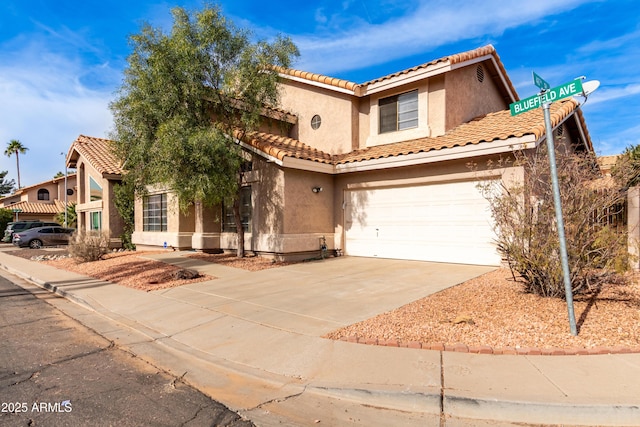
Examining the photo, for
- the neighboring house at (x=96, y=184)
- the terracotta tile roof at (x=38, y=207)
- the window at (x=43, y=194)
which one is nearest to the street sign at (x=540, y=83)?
the neighboring house at (x=96, y=184)

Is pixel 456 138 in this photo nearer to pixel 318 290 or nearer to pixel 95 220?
pixel 318 290

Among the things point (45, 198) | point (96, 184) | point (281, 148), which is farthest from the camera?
point (45, 198)

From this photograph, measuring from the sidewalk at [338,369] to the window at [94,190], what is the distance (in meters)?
15.0

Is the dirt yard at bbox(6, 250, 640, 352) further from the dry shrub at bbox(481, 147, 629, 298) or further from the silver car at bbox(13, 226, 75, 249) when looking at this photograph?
the silver car at bbox(13, 226, 75, 249)

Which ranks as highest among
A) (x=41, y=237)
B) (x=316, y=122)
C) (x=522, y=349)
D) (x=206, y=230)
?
(x=316, y=122)

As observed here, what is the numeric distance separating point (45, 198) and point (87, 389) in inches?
2063

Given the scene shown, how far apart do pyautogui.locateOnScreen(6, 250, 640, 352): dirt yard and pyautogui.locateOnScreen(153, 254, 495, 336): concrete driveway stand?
48 centimetres

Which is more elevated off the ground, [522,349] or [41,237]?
[41,237]

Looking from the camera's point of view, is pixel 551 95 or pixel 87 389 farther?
pixel 551 95

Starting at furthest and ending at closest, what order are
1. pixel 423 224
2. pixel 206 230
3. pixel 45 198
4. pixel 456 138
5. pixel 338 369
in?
pixel 45 198 < pixel 206 230 < pixel 423 224 < pixel 456 138 < pixel 338 369

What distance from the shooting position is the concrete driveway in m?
6.42

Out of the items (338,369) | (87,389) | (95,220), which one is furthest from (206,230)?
(338,369)

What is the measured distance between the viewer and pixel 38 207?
4128cm

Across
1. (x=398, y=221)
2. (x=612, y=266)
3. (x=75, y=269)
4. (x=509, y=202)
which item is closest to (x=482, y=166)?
(x=398, y=221)
